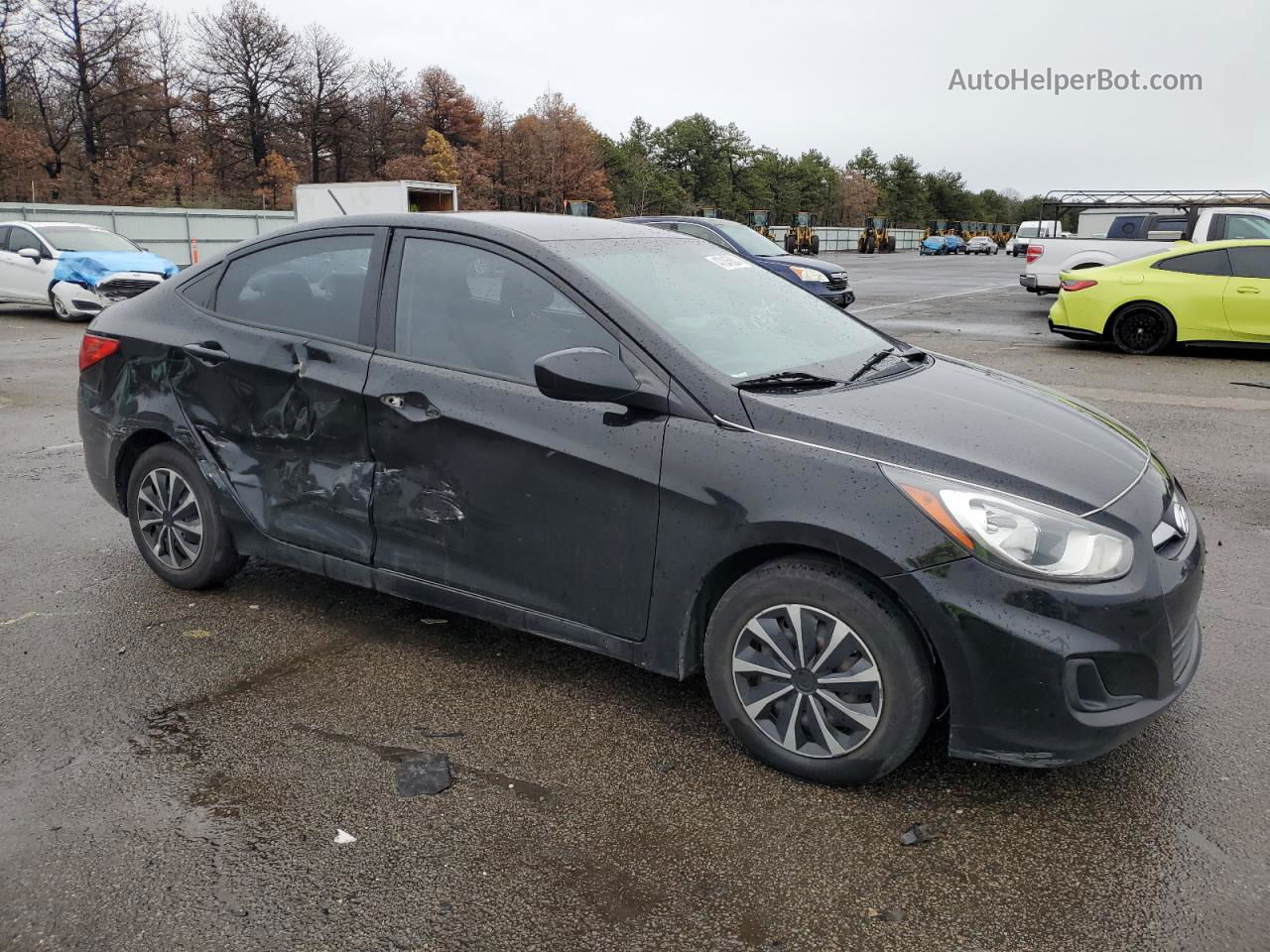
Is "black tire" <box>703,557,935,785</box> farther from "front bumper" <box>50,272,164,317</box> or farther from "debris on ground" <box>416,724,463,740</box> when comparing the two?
"front bumper" <box>50,272,164,317</box>

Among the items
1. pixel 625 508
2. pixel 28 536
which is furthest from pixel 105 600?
pixel 625 508

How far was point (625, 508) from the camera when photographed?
3.32 meters

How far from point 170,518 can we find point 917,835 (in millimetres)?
3358

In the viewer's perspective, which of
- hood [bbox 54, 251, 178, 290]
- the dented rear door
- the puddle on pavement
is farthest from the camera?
hood [bbox 54, 251, 178, 290]

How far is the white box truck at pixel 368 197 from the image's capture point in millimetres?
26922

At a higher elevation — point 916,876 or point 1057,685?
point 1057,685

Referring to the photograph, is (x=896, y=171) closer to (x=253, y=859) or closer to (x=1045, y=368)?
(x=1045, y=368)

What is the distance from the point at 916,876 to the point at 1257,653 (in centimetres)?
214

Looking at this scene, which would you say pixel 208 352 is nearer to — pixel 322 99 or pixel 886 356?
pixel 886 356

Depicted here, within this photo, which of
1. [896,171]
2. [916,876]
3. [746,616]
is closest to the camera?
[916,876]

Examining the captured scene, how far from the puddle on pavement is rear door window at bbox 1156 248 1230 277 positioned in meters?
12.0

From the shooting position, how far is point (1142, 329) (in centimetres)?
1290

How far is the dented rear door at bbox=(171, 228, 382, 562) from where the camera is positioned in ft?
13.0

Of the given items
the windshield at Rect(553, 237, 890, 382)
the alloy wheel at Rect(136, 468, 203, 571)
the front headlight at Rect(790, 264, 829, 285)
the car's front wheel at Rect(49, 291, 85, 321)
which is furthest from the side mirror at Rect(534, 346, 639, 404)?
the car's front wheel at Rect(49, 291, 85, 321)
